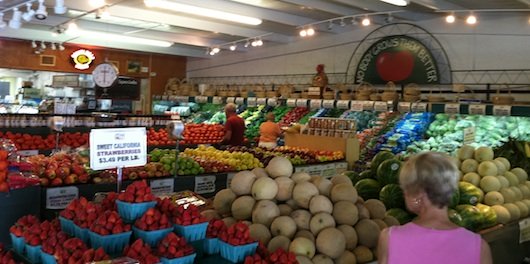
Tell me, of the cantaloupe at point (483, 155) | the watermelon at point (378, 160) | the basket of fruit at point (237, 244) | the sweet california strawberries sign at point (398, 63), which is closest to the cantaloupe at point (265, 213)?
the basket of fruit at point (237, 244)

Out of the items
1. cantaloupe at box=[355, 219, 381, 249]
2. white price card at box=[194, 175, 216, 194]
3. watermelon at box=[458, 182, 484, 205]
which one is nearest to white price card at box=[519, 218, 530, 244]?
watermelon at box=[458, 182, 484, 205]

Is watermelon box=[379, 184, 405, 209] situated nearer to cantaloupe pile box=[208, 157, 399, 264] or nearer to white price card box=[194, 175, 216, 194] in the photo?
cantaloupe pile box=[208, 157, 399, 264]

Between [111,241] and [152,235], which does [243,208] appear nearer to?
[152,235]

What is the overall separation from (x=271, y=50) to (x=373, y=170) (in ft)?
27.9

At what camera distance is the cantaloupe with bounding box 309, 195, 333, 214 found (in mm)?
2984

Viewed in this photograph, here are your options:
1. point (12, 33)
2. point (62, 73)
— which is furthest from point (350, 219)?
point (62, 73)

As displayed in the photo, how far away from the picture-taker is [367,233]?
299cm

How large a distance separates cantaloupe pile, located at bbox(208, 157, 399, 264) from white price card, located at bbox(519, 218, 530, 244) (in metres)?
1.68

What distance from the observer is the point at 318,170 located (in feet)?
21.0

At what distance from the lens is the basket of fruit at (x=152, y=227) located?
2.42 meters

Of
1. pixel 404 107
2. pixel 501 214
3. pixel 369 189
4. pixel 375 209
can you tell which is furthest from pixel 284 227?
pixel 404 107

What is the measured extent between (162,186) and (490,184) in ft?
10.1

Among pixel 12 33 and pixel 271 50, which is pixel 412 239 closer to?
pixel 271 50

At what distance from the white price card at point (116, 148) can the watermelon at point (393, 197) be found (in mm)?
1946
